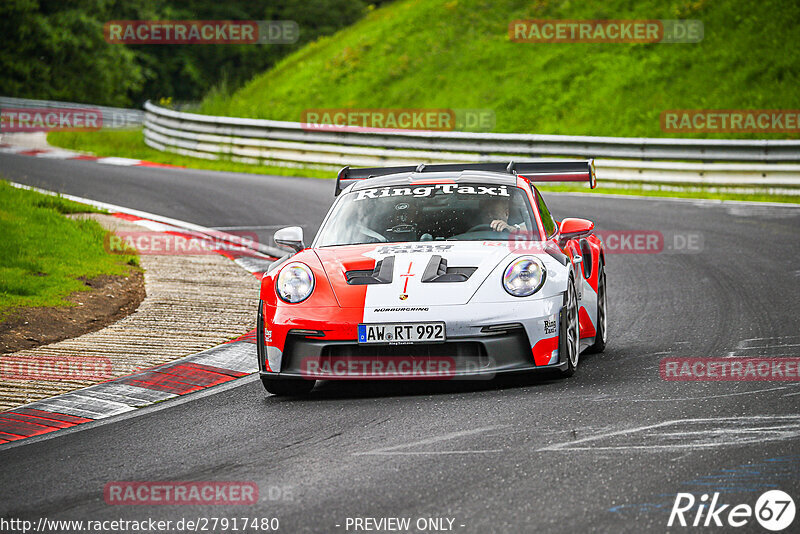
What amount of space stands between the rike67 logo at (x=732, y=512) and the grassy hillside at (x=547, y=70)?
1886 centimetres

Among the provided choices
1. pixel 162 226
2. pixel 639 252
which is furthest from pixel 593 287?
pixel 162 226

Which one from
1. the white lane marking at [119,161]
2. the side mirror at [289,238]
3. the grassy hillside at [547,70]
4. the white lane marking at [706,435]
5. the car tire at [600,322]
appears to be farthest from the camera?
the grassy hillside at [547,70]

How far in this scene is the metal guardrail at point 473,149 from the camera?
63.2ft

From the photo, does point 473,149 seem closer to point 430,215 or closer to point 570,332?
point 430,215

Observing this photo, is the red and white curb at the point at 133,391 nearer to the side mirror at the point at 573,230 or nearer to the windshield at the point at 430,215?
the windshield at the point at 430,215

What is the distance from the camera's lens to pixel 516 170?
8.55 meters

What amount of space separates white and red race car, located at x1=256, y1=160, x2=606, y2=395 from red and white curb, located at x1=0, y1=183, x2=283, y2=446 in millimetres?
737

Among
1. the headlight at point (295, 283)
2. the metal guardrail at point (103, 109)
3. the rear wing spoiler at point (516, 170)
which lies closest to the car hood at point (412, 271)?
the headlight at point (295, 283)

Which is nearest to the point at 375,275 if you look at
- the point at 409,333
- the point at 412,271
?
the point at 412,271

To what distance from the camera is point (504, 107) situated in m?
27.2

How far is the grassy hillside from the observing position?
985 inches

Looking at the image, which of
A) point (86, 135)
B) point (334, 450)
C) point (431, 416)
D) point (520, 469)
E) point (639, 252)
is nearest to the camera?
point (520, 469)

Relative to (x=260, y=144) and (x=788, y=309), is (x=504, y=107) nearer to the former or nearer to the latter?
(x=260, y=144)

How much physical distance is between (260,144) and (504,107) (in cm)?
629
